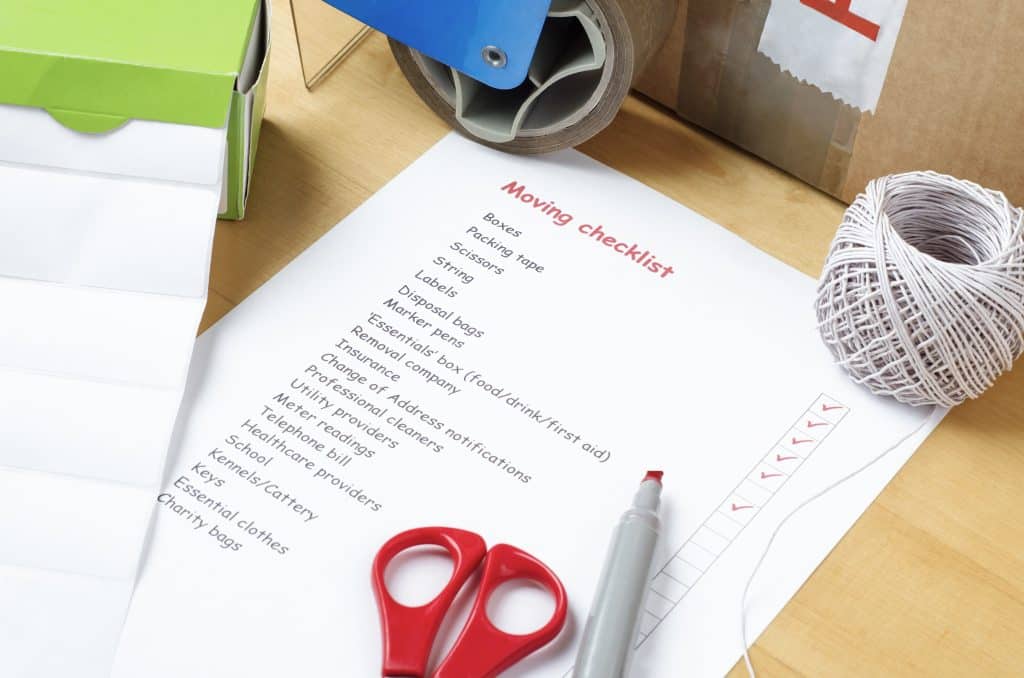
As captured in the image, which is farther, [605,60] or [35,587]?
[605,60]

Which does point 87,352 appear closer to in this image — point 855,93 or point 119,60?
point 119,60

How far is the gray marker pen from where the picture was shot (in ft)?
1.43

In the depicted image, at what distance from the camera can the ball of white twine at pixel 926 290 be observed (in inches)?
18.8

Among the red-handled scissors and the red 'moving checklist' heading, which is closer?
the red-handled scissors

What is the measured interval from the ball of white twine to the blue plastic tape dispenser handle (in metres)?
0.17

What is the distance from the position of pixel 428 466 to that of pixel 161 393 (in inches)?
4.6

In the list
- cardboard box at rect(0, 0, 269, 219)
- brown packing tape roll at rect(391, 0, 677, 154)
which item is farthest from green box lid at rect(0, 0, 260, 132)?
brown packing tape roll at rect(391, 0, 677, 154)

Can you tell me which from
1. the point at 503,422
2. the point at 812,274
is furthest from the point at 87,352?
the point at 812,274

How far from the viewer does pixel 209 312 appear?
56 centimetres

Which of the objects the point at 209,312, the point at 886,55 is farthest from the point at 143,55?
the point at 886,55

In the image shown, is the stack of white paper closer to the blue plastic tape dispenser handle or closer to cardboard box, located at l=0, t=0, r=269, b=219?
cardboard box, located at l=0, t=0, r=269, b=219

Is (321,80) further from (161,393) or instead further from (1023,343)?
(1023,343)

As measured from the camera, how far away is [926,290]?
475 millimetres

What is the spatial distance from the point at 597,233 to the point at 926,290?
6.9 inches
